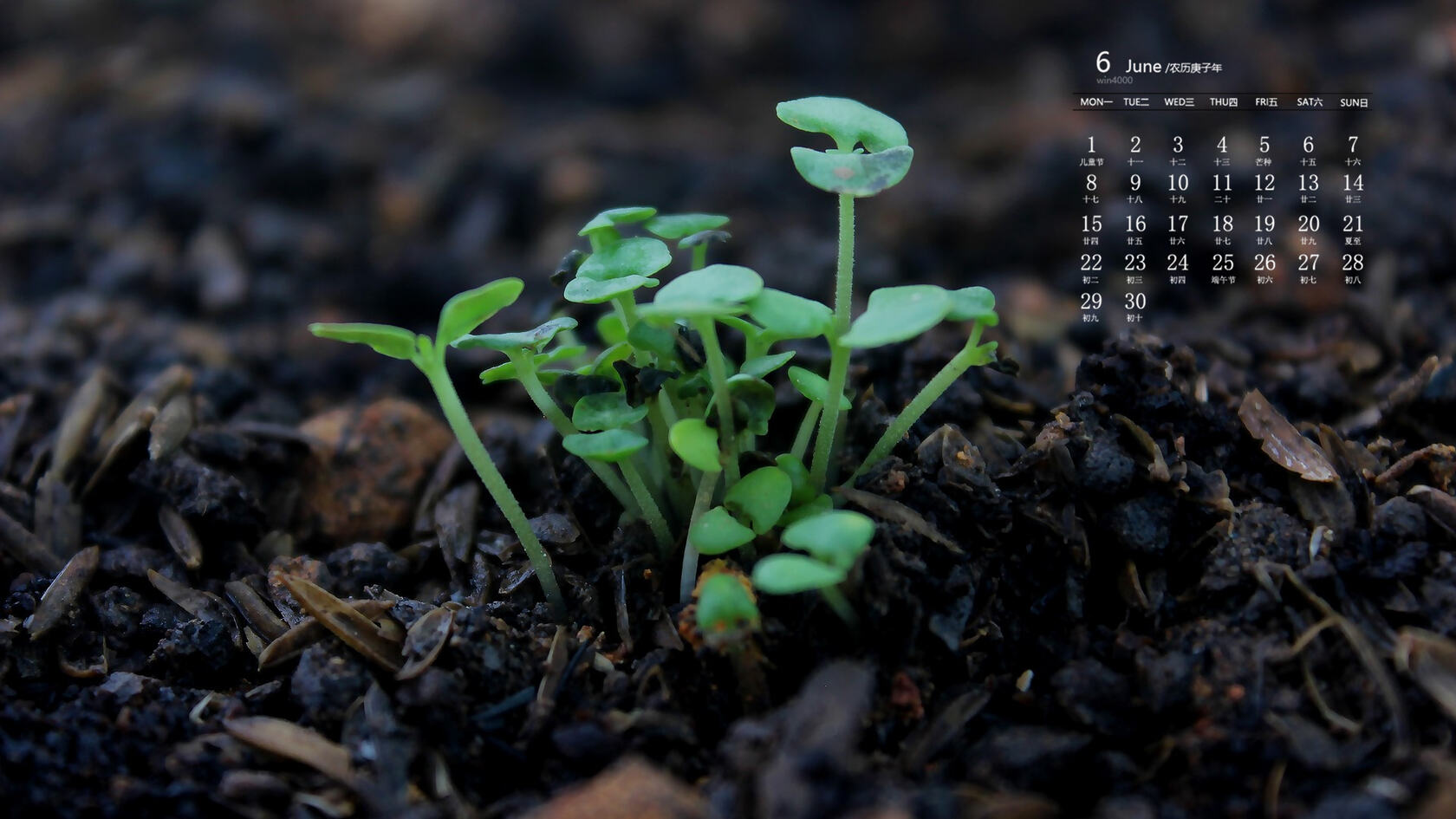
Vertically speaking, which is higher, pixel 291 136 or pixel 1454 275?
pixel 291 136

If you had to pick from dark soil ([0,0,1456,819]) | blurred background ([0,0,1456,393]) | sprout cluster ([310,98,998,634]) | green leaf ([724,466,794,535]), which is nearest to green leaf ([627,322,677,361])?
sprout cluster ([310,98,998,634])

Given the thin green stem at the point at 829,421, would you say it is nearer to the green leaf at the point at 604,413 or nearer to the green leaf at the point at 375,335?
the green leaf at the point at 604,413

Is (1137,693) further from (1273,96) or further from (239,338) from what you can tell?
(1273,96)

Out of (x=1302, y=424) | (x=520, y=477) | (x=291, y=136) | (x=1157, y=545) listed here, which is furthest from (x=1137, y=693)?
(x=291, y=136)

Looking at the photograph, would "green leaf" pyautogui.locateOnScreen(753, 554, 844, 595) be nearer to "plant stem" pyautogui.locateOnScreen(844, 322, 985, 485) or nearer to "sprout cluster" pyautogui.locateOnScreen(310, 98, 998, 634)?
"sprout cluster" pyautogui.locateOnScreen(310, 98, 998, 634)

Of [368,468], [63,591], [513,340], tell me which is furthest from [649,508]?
[63,591]
